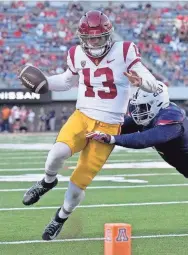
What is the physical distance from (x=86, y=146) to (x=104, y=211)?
2.04 m

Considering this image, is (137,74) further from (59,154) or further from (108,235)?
(108,235)

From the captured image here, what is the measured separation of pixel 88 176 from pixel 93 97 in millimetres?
668

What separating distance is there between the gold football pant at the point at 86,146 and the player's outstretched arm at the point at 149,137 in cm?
31

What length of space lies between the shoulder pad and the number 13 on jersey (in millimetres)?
461

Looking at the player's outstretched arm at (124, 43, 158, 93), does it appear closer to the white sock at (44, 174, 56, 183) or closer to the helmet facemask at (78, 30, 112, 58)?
the helmet facemask at (78, 30, 112, 58)

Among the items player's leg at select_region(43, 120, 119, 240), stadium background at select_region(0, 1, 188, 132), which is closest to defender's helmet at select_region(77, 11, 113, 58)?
player's leg at select_region(43, 120, 119, 240)

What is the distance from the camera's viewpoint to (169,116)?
6422 millimetres

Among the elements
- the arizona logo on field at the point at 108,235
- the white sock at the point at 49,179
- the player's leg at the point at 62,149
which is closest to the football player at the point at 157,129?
the player's leg at the point at 62,149

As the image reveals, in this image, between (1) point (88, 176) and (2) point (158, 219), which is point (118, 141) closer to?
(1) point (88, 176)

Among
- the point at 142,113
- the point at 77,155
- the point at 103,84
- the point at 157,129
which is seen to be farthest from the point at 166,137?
the point at 77,155

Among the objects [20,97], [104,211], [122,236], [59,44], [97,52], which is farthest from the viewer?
[59,44]

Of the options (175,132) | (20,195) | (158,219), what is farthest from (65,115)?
(175,132)

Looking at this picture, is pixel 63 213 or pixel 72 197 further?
pixel 63 213

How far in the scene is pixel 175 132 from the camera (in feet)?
20.9
